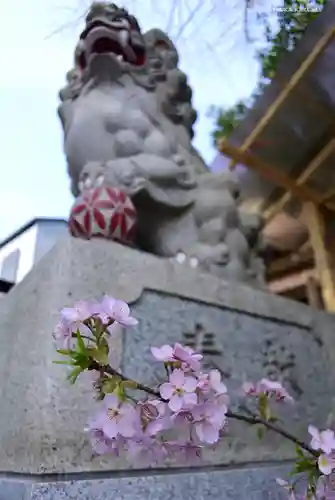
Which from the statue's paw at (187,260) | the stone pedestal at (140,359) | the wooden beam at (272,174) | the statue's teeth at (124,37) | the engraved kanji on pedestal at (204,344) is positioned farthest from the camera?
the wooden beam at (272,174)

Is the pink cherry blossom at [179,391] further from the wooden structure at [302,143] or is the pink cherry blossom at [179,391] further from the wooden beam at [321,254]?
the wooden beam at [321,254]

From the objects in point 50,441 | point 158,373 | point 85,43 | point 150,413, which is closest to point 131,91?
point 85,43

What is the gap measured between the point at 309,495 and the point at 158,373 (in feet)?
2.20

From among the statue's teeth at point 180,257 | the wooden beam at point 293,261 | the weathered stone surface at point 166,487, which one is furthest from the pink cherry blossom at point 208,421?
the wooden beam at point 293,261

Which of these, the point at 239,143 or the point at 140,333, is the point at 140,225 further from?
the point at 239,143

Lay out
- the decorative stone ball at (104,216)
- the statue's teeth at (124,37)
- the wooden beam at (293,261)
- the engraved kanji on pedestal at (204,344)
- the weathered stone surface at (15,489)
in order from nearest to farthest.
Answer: the weathered stone surface at (15,489), the engraved kanji on pedestal at (204,344), the decorative stone ball at (104,216), the statue's teeth at (124,37), the wooden beam at (293,261)

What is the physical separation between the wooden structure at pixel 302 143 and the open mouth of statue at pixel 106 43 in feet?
1.87

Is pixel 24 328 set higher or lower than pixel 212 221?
lower

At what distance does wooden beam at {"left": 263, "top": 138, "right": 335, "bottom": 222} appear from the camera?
2322mm

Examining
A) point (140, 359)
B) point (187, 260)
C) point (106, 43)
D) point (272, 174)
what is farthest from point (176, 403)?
point (272, 174)

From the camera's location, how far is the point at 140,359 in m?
1.26

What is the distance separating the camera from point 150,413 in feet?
2.03

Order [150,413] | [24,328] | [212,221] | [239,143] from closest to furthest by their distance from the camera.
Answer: [150,413] < [24,328] < [212,221] < [239,143]

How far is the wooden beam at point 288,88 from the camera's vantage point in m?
1.91
